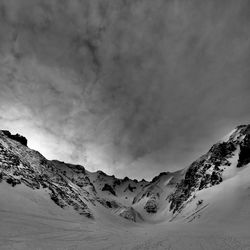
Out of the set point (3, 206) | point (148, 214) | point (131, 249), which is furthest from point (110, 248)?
point (148, 214)

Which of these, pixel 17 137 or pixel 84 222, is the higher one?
pixel 17 137

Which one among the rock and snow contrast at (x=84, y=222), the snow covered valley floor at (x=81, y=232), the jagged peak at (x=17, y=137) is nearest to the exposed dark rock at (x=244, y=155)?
the rock and snow contrast at (x=84, y=222)

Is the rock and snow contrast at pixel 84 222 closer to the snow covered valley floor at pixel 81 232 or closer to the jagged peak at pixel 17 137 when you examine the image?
the snow covered valley floor at pixel 81 232

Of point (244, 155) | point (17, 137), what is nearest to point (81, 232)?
point (244, 155)

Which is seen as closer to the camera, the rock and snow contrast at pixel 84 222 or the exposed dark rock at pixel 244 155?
the rock and snow contrast at pixel 84 222

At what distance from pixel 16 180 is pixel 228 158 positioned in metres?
85.0

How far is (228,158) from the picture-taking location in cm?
8825

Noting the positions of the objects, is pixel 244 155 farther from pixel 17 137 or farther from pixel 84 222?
pixel 17 137

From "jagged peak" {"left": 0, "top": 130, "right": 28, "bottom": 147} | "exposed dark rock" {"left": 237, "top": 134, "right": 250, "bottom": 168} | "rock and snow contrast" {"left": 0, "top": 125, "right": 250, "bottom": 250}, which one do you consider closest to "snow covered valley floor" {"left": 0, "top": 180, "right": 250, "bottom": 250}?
"rock and snow contrast" {"left": 0, "top": 125, "right": 250, "bottom": 250}

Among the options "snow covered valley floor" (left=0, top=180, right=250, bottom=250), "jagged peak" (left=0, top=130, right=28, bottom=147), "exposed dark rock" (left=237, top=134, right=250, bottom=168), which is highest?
"jagged peak" (left=0, top=130, right=28, bottom=147)

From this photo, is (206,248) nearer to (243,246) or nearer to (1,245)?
(243,246)

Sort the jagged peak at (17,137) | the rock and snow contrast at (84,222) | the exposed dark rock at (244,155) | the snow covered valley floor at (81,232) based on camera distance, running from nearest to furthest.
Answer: the snow covered valley floor at (81,232) < the rock and snow contrast at (84,222) < the exposed dark rock at (244,155) < the jagged peak at (17,137)

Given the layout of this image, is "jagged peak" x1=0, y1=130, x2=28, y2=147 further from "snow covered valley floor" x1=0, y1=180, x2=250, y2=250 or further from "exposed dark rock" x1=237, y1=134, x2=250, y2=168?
"exposed dark rock" x1=237, y1=134, x2=250, y2=168

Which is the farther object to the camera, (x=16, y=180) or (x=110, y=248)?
(x=16, y=180)
